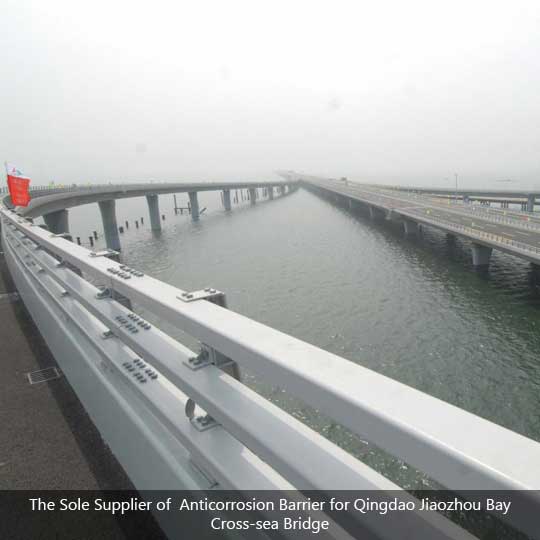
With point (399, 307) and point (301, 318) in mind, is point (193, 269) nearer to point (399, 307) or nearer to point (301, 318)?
point (301, 318)

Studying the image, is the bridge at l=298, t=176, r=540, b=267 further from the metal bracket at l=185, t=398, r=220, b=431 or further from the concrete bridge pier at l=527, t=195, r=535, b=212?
the metal bracket at l=185, t=398, r=220, b=431

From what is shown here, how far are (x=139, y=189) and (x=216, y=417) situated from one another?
274 feet

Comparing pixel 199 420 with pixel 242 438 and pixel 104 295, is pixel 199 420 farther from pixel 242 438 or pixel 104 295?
pixel 104 295

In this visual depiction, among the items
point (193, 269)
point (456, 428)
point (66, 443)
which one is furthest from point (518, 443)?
point (193, 269)

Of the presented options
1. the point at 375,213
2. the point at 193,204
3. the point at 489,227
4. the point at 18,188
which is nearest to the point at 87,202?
the point at 193,204

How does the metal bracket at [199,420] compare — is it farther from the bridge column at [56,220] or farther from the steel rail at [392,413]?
the bridge column at [56,220]

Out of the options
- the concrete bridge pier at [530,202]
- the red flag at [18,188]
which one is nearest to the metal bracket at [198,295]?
the red flag at [18,188]

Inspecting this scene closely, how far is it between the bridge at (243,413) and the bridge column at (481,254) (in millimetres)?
39721

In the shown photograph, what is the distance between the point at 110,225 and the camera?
217ft

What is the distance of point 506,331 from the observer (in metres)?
23.8

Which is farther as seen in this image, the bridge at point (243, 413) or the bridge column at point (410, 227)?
the bridge column at point (410, 227)

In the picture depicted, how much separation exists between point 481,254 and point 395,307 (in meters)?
16.4

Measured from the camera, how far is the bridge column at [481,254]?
1507 inches

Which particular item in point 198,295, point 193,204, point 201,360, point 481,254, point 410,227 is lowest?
point 481,254
